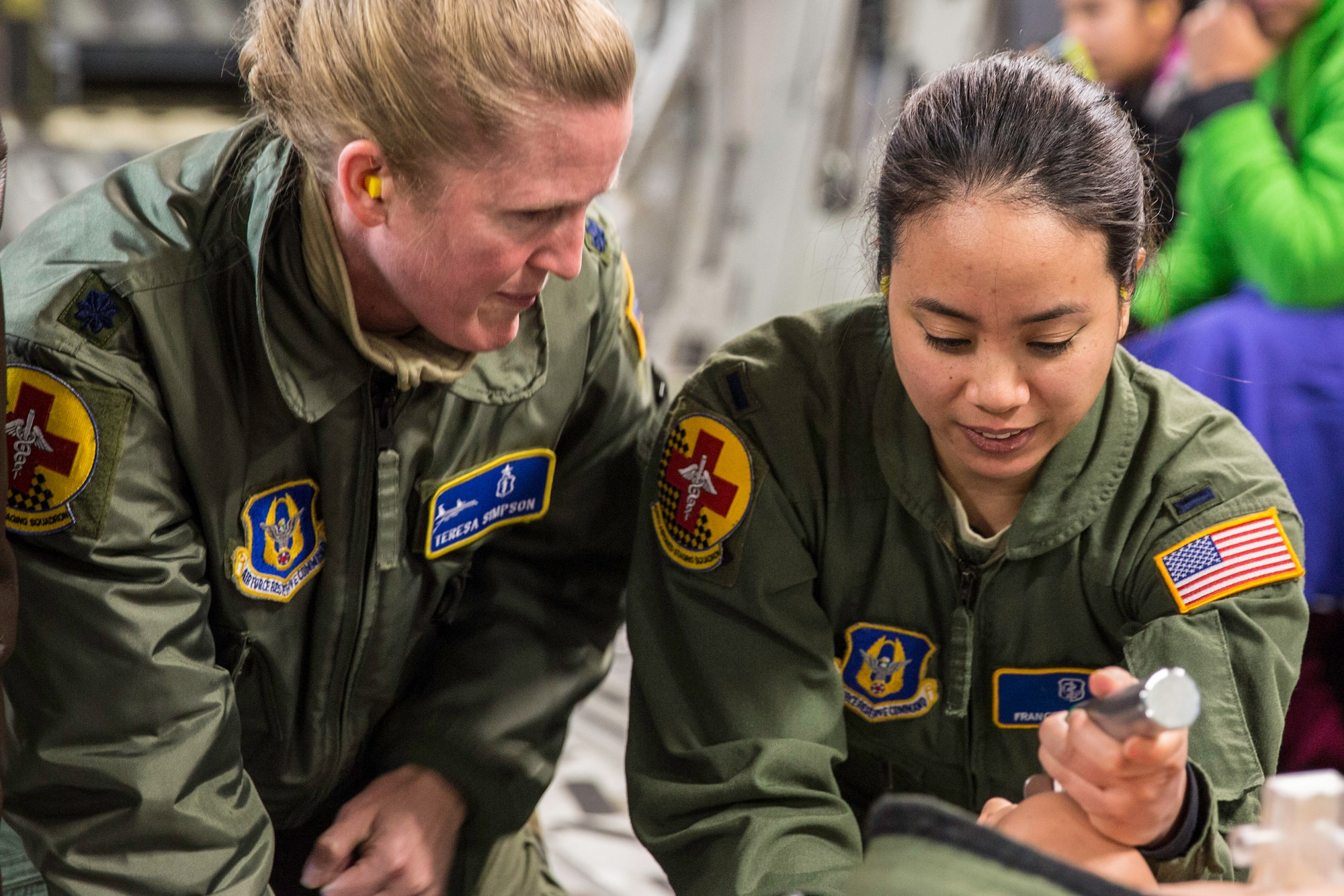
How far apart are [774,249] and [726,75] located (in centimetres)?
47

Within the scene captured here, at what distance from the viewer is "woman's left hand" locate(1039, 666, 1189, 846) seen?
85cm

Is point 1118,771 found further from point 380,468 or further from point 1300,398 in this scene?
point 1300,398

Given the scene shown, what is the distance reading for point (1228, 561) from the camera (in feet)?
3.84

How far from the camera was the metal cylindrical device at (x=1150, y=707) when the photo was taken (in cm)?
76

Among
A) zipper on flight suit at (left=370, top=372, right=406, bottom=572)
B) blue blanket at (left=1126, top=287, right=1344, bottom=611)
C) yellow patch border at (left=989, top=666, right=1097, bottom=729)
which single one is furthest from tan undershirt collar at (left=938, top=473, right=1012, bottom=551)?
blue blanket at (left=1126, top=287, right=1344, bottom=611)

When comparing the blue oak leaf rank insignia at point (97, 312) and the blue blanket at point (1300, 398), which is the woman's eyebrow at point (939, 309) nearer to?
the blue oak leaf rank insignia at point (97, 312)

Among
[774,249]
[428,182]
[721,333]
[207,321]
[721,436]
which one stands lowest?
[721,333]

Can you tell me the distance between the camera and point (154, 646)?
113 cm

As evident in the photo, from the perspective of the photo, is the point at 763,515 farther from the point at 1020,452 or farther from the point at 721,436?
the point at 1020,452

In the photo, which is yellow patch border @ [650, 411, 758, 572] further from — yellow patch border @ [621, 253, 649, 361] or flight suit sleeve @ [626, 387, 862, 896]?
yellow patch border @ [621, 253, 649, 361]

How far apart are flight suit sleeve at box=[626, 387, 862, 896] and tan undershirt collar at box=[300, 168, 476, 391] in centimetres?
25

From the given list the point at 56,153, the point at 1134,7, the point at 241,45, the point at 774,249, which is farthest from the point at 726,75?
the point at 241,45

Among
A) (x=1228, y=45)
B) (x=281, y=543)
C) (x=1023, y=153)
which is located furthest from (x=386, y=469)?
(x=1228, y=45)

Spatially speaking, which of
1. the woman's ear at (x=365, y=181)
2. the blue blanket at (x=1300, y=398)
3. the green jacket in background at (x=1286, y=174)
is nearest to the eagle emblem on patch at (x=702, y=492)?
the woman's ear at (x=365, y=181)
